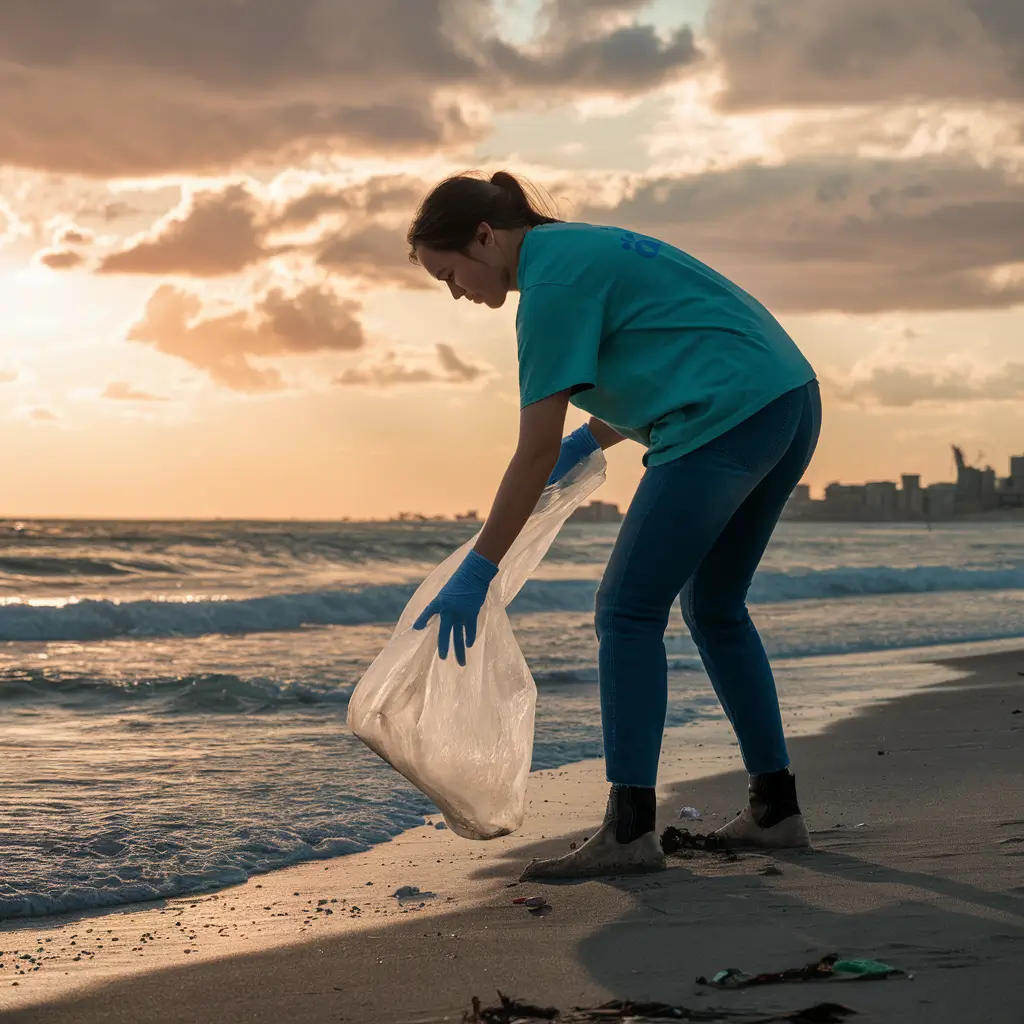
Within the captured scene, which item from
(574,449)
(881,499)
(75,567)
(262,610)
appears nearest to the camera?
(574,449)

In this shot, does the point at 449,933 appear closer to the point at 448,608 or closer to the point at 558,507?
the point at 448,608

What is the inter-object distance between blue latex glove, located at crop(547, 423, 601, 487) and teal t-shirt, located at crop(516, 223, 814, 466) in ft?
1.62

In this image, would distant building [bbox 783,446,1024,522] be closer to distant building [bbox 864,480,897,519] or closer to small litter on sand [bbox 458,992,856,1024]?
distant building [bbox 864,480,897,519]

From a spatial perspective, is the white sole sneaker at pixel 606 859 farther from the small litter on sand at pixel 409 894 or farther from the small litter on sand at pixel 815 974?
the small litter on sand at pixel 815 974

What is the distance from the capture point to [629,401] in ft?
A: 8.50

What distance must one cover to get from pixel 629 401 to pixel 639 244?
328mm

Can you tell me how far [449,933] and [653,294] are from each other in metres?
1.30

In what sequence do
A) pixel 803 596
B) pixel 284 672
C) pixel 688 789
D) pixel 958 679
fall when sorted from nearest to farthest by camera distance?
pixel 688 789 < pixel 958 679 < pixel 284 672 < pixel 803 596

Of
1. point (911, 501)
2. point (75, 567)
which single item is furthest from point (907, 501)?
point (75, 567)

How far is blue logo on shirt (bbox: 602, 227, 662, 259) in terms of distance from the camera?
2.58 metres

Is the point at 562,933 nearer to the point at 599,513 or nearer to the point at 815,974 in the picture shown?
the point at 815,974

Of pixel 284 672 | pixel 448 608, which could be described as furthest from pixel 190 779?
pixel 284 672

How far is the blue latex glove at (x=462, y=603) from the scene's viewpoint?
2.52 metres

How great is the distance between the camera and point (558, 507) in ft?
10.0
